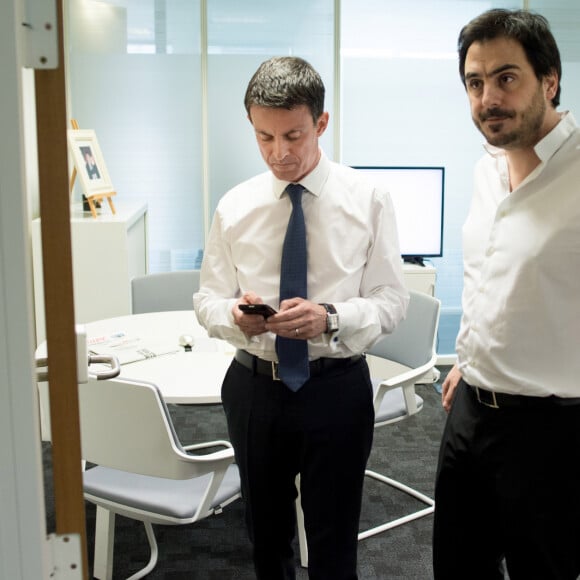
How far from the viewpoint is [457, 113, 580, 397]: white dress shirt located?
63.9 inches

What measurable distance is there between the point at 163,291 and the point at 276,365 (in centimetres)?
195

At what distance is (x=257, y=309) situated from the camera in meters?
1.81

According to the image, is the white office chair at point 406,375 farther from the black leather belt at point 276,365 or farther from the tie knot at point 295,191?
the tie knot at point 295,191

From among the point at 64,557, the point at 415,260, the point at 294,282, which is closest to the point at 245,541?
the point at 294,282

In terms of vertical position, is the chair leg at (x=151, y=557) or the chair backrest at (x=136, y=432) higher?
the chair backrest at (x=136, y=432)

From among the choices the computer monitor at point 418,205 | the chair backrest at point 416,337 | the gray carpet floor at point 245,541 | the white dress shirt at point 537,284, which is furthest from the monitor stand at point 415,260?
the white dress shirt at point 537,284

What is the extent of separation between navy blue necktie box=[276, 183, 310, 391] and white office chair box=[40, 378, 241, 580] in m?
0.42

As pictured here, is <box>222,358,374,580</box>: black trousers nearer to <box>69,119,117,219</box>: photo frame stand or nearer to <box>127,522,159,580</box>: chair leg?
<box>127,522,159,580</box>: chair leg

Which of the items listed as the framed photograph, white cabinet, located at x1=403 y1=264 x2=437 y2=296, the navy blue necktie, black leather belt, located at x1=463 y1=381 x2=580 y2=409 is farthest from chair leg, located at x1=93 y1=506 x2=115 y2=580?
white cabinet, located at x1=403 y1=264 x2=437 y2=296

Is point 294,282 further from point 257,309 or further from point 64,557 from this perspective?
point 64,557

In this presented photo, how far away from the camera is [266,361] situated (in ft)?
6.26

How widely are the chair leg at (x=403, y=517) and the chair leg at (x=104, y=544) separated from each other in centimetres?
95

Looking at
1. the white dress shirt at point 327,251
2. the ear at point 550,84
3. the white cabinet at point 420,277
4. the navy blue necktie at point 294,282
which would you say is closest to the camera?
the ear at point 550,84

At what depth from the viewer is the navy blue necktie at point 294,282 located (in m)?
1.84
